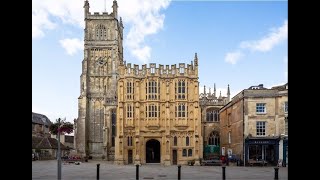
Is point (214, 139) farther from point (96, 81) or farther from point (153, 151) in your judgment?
point (96, 81)

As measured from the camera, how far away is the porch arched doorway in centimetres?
5275

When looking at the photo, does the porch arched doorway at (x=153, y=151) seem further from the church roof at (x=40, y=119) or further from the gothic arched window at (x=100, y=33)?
the church roof at (x=40, y=119)

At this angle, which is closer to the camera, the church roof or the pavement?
the pavement

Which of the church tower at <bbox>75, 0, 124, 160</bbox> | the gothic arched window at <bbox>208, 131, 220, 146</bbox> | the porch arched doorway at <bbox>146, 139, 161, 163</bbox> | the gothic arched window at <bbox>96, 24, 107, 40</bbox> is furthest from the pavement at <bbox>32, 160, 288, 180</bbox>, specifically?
the gothic arched window at <bbox>96, 24, 107, 40</bbox>

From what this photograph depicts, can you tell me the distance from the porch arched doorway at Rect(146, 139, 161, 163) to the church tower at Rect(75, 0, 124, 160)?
18659 mm

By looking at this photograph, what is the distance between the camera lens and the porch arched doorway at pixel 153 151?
52.8m

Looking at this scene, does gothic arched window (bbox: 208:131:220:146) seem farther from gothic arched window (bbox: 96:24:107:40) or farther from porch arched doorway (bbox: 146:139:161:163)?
gothic arched window (bbox: 96:24:107:40)

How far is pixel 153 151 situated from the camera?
53.2m

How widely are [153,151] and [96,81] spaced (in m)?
28.4

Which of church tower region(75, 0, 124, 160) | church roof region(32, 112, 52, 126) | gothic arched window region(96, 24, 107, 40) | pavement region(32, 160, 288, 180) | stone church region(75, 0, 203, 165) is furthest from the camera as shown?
church roof region(32, 112, 52, 126)

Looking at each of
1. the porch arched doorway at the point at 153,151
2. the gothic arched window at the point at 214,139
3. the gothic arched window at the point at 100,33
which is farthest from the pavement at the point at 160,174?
the gothic arched window at the point at 100,33

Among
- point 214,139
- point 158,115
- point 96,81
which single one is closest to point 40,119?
point 96,81

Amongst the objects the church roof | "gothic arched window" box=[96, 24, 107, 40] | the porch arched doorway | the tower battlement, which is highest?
"gothic arched window" box=[96, 24, 107, 40]
